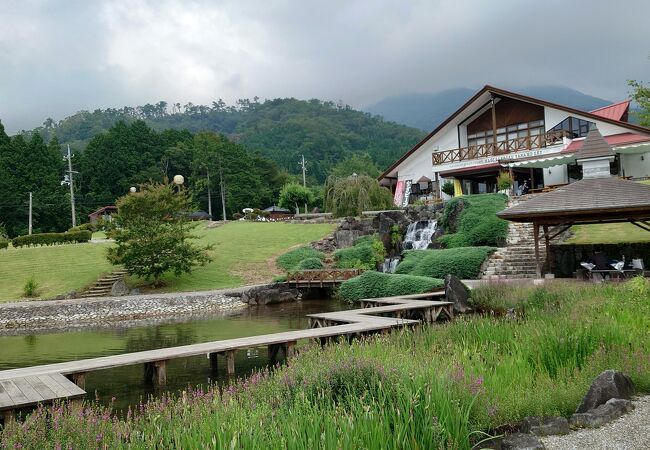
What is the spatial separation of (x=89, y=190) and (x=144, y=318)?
50.1 m

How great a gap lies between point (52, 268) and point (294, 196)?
30.7 metres

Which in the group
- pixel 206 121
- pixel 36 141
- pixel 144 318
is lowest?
pixel 144 318

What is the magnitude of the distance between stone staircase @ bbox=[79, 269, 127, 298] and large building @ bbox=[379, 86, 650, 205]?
22.3 meters

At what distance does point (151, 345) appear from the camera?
1432 centimetres

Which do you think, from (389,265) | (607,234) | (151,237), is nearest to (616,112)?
(607,234)

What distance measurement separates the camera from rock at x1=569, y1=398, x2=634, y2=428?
5.12m

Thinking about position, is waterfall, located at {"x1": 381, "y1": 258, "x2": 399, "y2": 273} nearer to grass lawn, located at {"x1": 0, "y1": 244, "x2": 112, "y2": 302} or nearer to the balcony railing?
the balcony railing

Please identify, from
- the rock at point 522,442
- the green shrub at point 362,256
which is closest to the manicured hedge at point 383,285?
the green shrub at point 362,256

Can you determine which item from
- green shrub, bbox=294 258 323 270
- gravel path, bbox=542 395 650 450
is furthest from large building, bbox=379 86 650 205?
gravel path, bbox=542 395 650 450

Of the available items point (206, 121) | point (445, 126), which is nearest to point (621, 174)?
point (445, 126)

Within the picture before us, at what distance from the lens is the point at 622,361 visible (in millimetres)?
6363

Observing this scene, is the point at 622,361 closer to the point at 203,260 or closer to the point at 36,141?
the point at 203,260

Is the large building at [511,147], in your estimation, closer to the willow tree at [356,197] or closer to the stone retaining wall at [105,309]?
the willow tree at [356,197]

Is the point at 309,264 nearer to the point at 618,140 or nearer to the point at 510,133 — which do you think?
the point at 510,133
